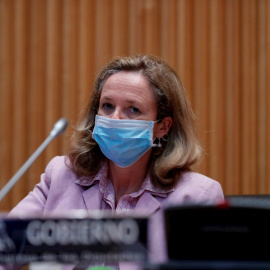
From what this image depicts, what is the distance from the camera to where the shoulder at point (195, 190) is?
→ 162 cm

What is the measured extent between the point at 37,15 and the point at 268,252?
2364 millimetres

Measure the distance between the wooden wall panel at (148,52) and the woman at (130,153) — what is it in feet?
3.35

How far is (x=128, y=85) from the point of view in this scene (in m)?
1.73

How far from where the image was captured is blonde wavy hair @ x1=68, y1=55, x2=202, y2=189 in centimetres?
176

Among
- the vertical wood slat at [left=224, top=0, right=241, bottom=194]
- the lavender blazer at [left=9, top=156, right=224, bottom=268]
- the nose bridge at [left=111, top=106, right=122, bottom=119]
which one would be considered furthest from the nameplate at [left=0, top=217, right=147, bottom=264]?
the vertical wood slat at [left=224, top=0, right=241, bottom=194]

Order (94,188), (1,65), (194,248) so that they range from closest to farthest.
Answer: (194,248) → (94,188) → (1,65)

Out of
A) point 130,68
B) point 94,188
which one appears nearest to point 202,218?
point 94,188

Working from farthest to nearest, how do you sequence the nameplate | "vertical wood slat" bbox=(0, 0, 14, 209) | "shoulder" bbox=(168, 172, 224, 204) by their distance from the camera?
"vertical wood slat" bbox=(0, 0, 14, 209) → "shoulder" bbox=(168, 172, 224, 204) → the nameplate

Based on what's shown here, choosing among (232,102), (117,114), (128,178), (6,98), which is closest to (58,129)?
(117,114)

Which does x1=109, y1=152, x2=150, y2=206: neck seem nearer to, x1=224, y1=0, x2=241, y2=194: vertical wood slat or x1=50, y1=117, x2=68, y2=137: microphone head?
x1=50, y1=117, x2=68, y2=137: microphone head

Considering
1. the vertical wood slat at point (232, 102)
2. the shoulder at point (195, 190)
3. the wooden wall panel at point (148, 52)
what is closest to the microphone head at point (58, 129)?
the shoulder at point (195, 190)

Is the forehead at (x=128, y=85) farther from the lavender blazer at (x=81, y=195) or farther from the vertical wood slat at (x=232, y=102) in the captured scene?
the vertical wood slat at (x=232, y=102)

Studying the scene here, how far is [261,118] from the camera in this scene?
2936 millimetres

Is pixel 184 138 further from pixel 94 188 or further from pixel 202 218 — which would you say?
pixel 202 218
